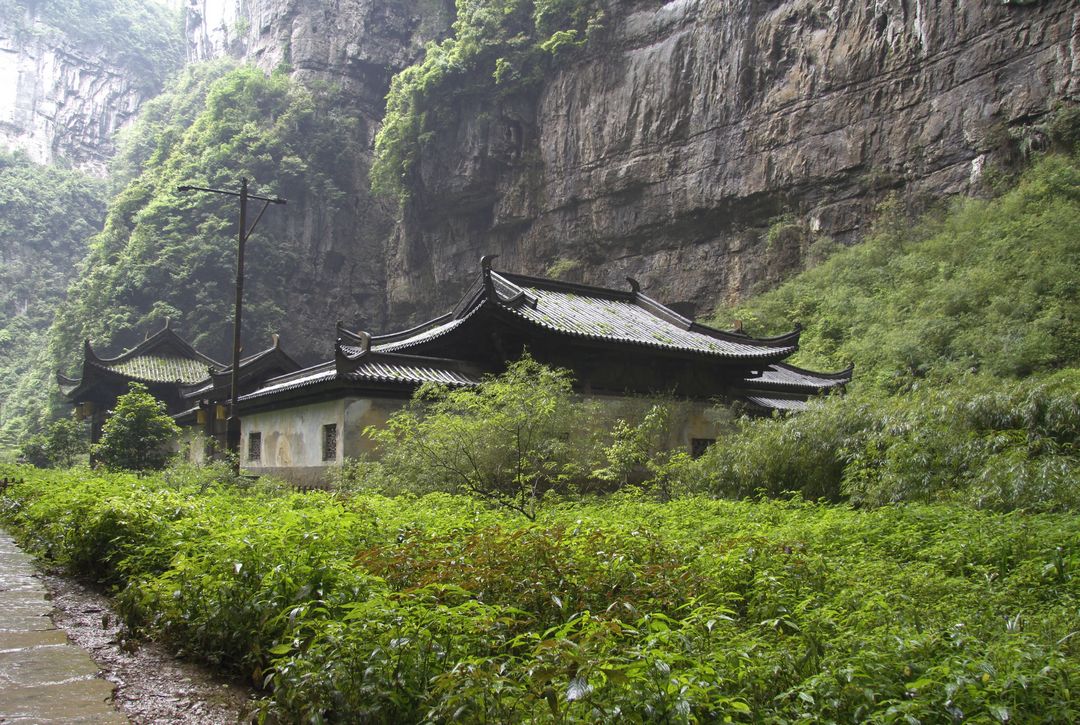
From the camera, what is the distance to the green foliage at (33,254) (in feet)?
184

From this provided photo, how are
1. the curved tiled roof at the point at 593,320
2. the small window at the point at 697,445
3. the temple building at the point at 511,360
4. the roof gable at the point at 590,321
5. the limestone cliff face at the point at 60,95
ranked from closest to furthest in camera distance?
the temple building at the point at 511,360
the roof gable at the point at 590,321
the curved tiled roof at the point at 593,320
the small window at the point at 697,445
the limestone cliff face at the point at 60,95

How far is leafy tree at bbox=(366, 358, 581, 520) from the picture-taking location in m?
10.8

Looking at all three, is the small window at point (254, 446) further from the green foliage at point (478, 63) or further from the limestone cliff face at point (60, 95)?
the limestone cliff face at point (60, 95)

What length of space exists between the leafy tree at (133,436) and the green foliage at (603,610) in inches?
409

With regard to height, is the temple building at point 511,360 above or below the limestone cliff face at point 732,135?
below

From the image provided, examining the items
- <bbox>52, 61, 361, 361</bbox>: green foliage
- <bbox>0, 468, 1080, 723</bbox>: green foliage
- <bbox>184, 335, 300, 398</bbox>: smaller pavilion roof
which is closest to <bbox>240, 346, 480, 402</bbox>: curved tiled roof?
<bbox>0, 468, 1080, 723</bbox>: green foliage

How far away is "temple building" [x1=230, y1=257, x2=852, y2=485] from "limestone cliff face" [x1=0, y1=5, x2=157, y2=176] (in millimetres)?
75323

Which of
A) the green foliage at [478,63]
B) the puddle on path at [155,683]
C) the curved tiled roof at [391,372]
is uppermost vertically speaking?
the green foliage at [478,63]

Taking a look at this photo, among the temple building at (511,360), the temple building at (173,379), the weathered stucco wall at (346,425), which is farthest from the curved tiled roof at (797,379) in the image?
the temple building at (173,379)

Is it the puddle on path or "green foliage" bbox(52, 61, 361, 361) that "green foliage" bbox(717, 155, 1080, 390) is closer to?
the puddle on path

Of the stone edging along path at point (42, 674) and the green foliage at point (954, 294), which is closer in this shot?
the stone edging along path at point (42, 674)

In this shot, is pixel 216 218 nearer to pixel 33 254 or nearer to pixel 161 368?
pixel 161 368

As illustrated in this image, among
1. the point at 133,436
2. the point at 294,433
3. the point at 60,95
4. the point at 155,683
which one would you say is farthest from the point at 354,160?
the point at 155,683

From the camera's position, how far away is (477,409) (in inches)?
450
